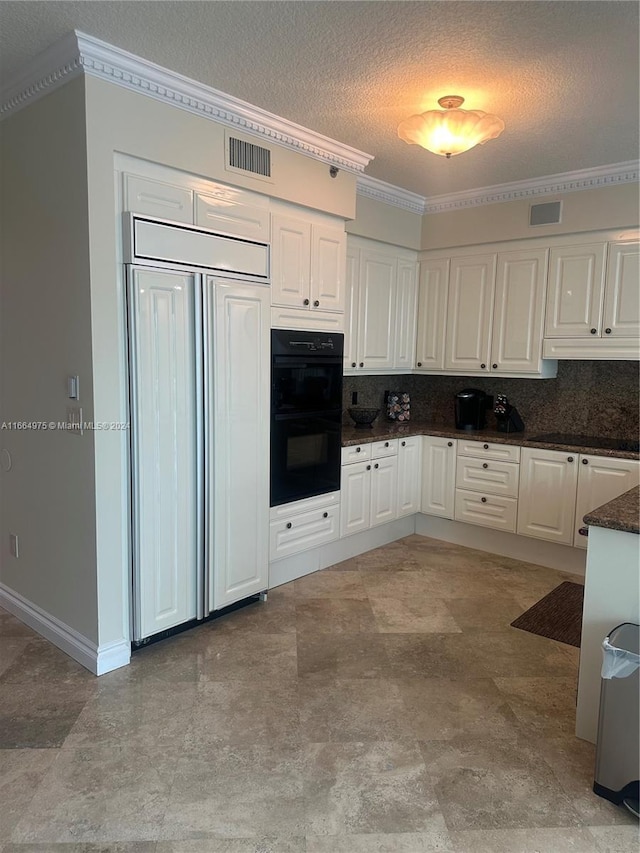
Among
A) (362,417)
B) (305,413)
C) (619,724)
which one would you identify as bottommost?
(619,724)

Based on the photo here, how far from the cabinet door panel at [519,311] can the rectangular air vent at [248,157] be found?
81.3 inches

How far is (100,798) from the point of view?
77.7 inches

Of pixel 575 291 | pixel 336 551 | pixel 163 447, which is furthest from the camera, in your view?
pixel 336 551

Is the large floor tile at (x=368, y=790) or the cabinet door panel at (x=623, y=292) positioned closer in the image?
the large floor tile at (x=368, y=790)

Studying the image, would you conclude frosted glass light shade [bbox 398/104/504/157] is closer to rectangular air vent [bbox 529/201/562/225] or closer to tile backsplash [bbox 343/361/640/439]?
rectangular air vent [bbox 529/201/562/225]

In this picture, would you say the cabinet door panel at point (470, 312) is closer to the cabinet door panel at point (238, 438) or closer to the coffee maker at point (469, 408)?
the coffee maker at point (469, 408)

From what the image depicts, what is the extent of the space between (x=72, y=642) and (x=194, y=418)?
1222mm

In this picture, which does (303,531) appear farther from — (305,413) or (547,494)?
(547,494)

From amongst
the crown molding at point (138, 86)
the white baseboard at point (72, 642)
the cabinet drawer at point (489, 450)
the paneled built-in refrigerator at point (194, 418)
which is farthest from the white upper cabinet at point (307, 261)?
the white baseboard at point (72, 642)

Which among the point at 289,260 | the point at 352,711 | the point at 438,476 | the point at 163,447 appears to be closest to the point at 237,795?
the point at 352,711

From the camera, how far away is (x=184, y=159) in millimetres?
2818

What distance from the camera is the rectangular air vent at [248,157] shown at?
9.91 ft

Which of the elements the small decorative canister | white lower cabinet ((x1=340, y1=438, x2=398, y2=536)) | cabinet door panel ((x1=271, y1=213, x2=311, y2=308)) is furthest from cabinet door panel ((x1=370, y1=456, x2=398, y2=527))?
cabinet door panel ((x1=271, y1=213, x2=311, y2=308))

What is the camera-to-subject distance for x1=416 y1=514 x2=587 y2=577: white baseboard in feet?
13.6
